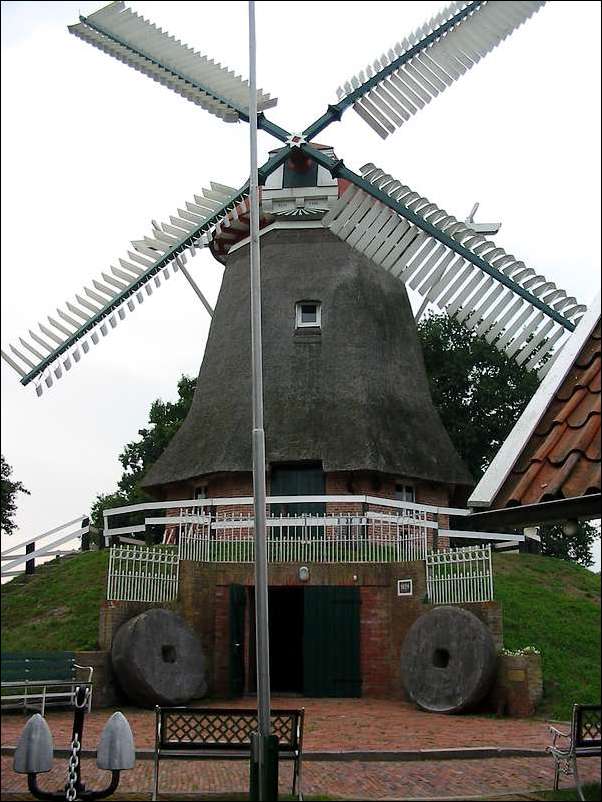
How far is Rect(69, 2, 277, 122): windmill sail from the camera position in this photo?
17953 millimetres

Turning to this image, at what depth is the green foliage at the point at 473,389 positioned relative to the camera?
81.0 feet

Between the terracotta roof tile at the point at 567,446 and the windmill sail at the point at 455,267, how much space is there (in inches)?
320

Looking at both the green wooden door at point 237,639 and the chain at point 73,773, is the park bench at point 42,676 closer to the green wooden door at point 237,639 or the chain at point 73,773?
the green wooden door at point 237,639

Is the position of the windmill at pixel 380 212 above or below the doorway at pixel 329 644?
above

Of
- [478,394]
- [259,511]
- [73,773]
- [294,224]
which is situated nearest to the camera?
[73,773]

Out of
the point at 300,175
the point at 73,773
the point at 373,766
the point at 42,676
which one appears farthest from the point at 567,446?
the point at 300,175

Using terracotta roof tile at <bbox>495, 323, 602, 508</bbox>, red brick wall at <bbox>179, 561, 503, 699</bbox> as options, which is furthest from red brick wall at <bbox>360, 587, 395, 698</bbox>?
terracotta roof tile at <bbox>495, 323, 602, 508</bbox>

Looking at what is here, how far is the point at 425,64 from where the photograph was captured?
18.0 metres

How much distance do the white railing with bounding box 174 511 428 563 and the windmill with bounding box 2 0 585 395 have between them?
356 centimetres

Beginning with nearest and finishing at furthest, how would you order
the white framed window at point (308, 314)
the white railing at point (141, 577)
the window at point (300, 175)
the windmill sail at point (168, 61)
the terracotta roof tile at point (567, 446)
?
the terracotta roof tile at point (567, 446) → the white railing at point (141, 577) → the windmill sail at point (168, 61) → the white framed window at point (308, 314) → the window at point (300, 175)

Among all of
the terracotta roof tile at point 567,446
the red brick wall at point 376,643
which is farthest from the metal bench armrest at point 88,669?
the terracotta roof tile at point 567,446

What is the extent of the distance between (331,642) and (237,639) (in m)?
1.49

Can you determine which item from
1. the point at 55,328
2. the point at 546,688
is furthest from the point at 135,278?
the point at 546,688

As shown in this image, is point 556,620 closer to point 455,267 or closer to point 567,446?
point 455,267
